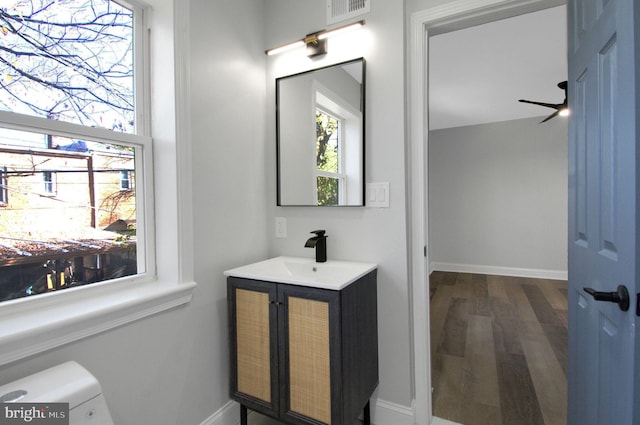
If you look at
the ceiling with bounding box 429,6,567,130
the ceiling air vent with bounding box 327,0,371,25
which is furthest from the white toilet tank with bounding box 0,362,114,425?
the ceiling with bounding box 429,6,567,130

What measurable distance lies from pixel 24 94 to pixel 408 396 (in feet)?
7.08

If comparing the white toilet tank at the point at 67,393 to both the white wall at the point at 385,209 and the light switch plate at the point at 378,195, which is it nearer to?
the white wall at the point at 385,209

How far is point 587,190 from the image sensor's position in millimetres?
1157

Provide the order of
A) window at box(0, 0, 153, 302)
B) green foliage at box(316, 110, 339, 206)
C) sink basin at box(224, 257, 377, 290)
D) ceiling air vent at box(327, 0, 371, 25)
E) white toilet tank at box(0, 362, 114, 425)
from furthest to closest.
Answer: green foliage at box(316, 110, 339, 206), ceiling air vent at box(327, 0, 371, 25), sink basin at box(224, 257, 377, 290), window at box(0, 0, 153, 302), white toilet tank at box(0, 362, 114, 425)

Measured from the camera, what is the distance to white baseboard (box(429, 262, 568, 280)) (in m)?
4.89

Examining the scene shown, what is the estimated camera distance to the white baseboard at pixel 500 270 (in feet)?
16.0

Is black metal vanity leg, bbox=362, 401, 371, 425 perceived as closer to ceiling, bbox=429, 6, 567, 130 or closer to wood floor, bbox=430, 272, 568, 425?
wood floor, bbox=430, 272, 568, 425

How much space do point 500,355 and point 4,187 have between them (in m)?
3.18

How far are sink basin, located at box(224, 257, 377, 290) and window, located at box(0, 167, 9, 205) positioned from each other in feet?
2.85

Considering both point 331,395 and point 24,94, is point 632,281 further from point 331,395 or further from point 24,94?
point 24,94

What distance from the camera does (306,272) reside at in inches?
68.7

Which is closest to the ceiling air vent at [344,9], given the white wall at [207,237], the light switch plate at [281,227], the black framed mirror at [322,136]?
the black framed mirror at [322,136]

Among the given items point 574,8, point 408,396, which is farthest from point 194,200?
point 574,8

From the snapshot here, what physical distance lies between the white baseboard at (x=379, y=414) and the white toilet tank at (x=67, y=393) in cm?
84
